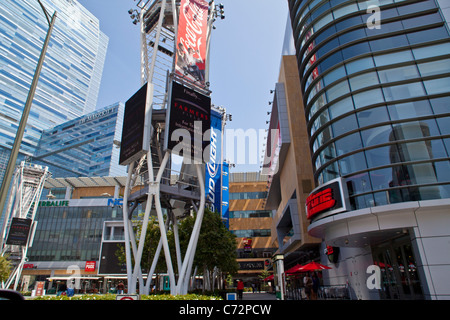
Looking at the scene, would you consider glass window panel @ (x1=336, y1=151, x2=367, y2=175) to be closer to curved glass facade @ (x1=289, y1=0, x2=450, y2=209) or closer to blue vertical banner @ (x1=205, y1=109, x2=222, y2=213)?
curved glass facade @ (x1=289, y1=0, x2=450, y2=209)

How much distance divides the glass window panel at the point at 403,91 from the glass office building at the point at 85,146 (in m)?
147

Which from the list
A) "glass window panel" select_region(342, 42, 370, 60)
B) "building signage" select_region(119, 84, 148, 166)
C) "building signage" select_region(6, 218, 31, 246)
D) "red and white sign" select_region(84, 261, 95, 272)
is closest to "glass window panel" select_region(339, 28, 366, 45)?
"glass window panel" select_region(342, 42, 370, 60)

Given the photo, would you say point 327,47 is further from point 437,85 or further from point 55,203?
point 55,203

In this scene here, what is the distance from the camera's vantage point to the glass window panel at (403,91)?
18031mm

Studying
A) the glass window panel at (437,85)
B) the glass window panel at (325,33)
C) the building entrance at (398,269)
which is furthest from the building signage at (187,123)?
the glass window panel at (437,85)

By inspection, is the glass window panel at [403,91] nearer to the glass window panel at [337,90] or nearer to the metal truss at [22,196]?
the glass window panel at [337,90]

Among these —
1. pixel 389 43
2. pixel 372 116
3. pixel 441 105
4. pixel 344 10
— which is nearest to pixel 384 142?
pixel 372 116

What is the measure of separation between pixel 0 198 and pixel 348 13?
2403 cm

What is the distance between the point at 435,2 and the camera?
1986cm

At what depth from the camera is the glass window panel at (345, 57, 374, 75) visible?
65.2ft

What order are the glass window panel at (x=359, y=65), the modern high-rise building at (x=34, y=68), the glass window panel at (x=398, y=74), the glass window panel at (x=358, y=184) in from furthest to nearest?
the modern high-rise building at (x=34, y=68)
the glass window panel at (x=359, y=65)
the glass window panel at (x=398, y=74)
the glass window panel at (x=358, y=184)

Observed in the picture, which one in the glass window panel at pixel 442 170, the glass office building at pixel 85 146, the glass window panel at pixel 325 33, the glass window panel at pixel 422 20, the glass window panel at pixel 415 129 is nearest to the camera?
the glass window panel at pixel 442 170
